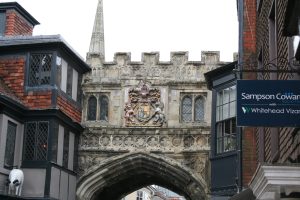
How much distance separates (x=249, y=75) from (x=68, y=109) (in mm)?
8818

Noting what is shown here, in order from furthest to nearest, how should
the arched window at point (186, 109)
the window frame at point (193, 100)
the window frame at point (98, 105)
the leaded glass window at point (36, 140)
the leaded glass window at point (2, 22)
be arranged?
the leaded glass window at point (2, 22) → the window frame at point (98, 105) → the arched window at point (186, 109) → the window frame at point (193, 100) → the leaded glass window at point (36, 140)

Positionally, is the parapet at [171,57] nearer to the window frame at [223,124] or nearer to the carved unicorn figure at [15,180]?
the window frame at [223,124]

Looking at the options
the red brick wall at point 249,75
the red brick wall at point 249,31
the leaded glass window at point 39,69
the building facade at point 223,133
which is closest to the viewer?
the red brick wall at point 249,75

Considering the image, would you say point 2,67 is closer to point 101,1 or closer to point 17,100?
point 17,100

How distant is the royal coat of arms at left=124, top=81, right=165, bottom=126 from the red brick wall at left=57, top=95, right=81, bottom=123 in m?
1.78

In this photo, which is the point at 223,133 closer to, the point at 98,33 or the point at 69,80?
the point at 69,80

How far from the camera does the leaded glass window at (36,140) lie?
19.9m

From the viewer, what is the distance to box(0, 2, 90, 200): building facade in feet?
63.6

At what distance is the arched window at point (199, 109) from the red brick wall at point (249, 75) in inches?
301

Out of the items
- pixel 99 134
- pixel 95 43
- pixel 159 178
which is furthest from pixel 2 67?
pixel 95 43

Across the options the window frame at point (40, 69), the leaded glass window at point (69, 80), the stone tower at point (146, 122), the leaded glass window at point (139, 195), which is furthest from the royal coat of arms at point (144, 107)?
the leaded glass window at point (139, 195)

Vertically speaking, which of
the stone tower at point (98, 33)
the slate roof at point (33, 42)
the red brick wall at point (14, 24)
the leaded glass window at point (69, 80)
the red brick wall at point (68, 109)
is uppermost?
the stone tower at point (98, 33)

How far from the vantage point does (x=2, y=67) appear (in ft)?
69.3

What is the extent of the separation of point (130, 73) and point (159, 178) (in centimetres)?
445
